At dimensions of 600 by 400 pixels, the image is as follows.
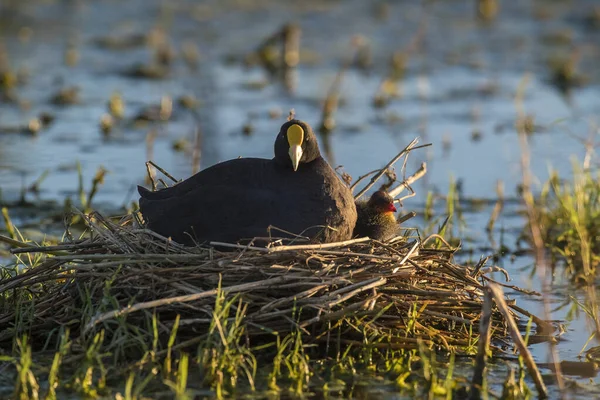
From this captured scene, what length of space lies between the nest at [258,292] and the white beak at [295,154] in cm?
43

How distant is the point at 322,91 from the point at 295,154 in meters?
6.70

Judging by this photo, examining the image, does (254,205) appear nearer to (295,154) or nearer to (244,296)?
(295,154)

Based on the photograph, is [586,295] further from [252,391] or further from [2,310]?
[2,310]

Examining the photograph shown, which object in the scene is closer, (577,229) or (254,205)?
(254,205)

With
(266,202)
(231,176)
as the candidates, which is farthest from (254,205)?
(231,176)

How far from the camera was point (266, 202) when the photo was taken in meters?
5.21

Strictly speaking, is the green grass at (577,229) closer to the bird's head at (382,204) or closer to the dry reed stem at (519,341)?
the bird's head at (382,204)

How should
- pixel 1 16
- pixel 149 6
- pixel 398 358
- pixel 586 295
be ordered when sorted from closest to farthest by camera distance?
pixel 398 358, pixel 586 295, pixel 1 16, pixel 149 6

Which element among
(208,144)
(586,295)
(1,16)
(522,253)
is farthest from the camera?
(1,16)

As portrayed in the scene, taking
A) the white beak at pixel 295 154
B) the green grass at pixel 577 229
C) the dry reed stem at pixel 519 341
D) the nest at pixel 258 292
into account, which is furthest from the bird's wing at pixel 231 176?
the green grass at pixel 577 229

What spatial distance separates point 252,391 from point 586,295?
252 centimetres

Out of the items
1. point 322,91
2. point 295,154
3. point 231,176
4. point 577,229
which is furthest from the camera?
point 322,91

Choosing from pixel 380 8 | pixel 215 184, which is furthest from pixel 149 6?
pixel 215 184

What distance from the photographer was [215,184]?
17.5ft
